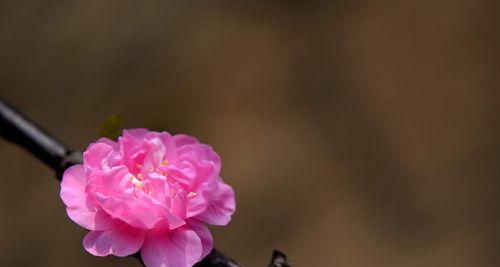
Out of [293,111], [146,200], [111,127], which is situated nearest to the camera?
[146,200]

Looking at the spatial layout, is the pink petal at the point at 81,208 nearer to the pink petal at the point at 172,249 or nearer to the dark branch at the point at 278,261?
the pink petal at the point at 172,249

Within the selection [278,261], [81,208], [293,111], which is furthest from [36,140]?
[293,111]

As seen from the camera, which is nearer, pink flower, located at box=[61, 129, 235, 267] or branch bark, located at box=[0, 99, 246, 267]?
pink flower, located at box=[61, 129, 235, 267]

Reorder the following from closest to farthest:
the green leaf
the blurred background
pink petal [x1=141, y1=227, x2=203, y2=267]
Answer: pink petal [x1=141, y1=227, x2=203, y2=267]
the green leaf
the blurred background

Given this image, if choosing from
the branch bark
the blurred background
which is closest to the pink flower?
the branch bark

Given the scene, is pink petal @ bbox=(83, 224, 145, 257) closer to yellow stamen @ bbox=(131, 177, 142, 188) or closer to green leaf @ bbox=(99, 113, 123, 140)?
yellow stamen @ bbox=(131, 177, 142, 188)

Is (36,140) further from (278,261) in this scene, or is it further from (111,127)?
(278,261)

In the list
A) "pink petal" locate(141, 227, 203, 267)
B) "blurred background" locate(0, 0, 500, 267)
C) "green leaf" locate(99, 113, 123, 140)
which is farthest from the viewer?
"blurred background" locate(0, 0, 500, 267)

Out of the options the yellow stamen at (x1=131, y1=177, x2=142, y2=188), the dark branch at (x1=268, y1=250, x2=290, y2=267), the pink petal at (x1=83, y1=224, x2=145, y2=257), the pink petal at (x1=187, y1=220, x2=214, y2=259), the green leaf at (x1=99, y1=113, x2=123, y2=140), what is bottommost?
the pink petal at (x1=83, y1=224, x2=145, y2=257)
